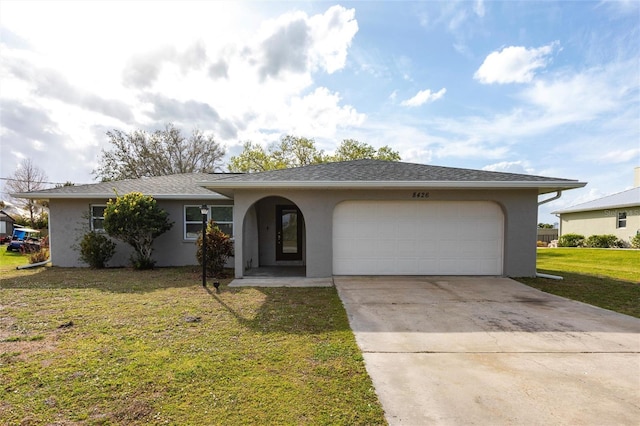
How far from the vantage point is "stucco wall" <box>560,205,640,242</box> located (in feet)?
62.4

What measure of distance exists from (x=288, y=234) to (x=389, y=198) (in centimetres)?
444

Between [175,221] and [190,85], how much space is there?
6.10m

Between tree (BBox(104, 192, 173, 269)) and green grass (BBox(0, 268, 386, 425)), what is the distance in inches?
129

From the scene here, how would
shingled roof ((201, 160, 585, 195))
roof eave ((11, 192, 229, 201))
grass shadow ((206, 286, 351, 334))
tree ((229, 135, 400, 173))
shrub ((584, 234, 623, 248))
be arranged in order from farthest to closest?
tree ((229, 135, 400, 173)) < shrub ((584, 234, 623, 248)) < roof eave ((11, 192, 229, 201)) < shingled roof ((201, 160, 585, 195)) < grass shadow ((206, 286, 351, 334))

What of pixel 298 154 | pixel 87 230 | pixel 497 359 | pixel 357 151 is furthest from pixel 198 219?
pixel 357 151

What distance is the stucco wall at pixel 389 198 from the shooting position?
8.54 meters

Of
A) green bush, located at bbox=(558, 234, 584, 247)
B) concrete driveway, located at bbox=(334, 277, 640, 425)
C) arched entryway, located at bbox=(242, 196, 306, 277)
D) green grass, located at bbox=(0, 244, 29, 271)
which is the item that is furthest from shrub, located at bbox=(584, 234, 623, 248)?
green grass, located at bbox=(0, 244, 29, 271)

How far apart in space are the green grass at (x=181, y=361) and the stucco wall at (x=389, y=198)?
2.16 metres

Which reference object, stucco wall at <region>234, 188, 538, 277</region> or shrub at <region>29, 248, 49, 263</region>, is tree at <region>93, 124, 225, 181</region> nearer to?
shrub at <region>29, 248, 49, 263</region>

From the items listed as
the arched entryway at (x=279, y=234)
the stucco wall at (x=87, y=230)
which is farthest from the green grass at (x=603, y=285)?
the stucco wall at (x=87, y=230)

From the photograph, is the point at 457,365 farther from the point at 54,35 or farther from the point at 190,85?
the point at 190,85

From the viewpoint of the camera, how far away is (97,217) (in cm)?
1118

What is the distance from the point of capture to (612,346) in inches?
161

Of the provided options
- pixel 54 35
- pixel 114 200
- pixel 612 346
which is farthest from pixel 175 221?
pixel 612 346
